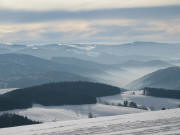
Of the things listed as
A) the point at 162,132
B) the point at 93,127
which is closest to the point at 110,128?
the point at 93,127

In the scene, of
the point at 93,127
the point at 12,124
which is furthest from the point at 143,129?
the point at 12,124

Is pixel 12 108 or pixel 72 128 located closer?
pixel 72 128

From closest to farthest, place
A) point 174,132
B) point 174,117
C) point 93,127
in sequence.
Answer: point 174,132, point 93,127, point 174,117

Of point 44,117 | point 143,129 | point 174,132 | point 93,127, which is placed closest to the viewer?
point 174,132

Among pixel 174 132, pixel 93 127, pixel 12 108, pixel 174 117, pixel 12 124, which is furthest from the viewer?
pixel 12 108

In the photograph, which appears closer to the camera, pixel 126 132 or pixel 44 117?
pixel 126 132

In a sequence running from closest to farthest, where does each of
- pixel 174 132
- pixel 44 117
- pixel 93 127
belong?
1. pixel 174 132
2. pixel 93 127
3. pixel 44 117

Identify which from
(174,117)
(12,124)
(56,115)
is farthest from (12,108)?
(174,117)

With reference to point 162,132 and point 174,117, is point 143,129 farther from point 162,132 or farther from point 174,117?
point 174,117

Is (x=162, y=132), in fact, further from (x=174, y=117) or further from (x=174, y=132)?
(x=174, y=117)
